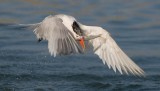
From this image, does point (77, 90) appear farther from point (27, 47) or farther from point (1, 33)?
point (1, 33)

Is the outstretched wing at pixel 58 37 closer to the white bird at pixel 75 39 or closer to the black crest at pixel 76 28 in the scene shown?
the white bird at pixel 75 39

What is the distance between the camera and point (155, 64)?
31.2 feet

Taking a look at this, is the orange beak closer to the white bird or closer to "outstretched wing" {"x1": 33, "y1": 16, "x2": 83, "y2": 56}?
the white bird

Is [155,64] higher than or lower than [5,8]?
lower

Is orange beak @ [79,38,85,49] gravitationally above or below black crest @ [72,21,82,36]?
below

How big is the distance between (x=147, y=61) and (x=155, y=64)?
0.20m

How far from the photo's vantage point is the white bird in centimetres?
728

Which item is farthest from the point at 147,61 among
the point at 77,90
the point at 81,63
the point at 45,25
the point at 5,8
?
the point at 5,8

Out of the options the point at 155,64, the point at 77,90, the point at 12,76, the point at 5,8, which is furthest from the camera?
the point at 5,8

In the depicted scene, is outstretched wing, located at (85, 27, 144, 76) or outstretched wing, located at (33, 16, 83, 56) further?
outstretched wing, located at (85, 27, 144, 76)

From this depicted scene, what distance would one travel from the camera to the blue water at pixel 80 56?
8664 millimetres

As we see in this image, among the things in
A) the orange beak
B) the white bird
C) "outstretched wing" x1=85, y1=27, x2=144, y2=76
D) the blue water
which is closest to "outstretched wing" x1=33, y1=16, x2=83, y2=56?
the white bird

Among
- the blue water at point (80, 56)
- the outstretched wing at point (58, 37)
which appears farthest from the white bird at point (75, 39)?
the blue water at point (80, 56)

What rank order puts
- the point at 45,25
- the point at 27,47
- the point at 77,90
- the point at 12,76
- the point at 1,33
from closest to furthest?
the point at 45,25
the point at 77,90
the point at 12,76
the point at 27,47
the point at 1,33
